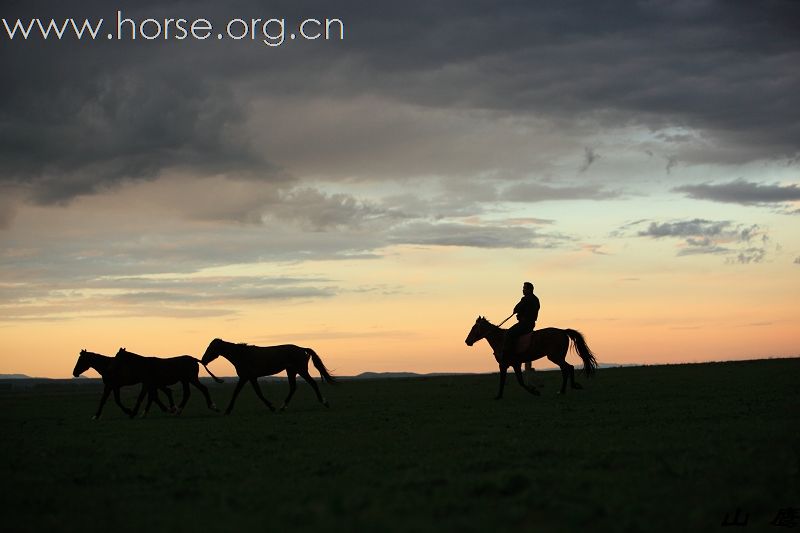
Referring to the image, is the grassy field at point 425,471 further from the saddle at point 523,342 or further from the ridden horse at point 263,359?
the saddle at point 523,342

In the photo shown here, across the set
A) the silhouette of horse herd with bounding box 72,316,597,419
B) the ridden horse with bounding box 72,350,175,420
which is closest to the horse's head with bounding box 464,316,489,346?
the silhouette of horse herd with bounding box 72,316,597,419

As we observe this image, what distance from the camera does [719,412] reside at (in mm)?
19094

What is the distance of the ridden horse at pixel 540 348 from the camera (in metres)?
26.1

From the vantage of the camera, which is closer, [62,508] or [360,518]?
[360,518]

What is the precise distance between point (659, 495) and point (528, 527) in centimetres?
219

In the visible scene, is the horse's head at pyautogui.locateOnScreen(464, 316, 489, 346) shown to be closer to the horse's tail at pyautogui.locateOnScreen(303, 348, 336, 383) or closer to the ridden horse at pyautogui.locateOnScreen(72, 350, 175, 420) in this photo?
the horse's tail at pyautogui.locateOnScreen(303, 348, 336, 383)

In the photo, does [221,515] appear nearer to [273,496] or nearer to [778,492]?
[273,496]

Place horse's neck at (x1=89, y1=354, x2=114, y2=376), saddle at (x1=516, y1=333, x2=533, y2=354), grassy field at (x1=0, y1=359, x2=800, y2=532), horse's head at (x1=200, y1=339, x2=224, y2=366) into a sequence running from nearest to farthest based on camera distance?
grassy field at (x1=0, y1=359, x2=800, y2=532) < horse's head at (x1=200, y1=339, x2=224, y2=366) < horse's neck at (x1=89, y1=354, x2=114, y2=376) < saddle at (x1=516, y1=333, x2=533, y2=354)

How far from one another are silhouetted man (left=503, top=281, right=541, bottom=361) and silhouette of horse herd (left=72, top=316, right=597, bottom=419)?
0.20 meters

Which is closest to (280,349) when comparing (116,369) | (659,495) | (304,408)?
(304,408)

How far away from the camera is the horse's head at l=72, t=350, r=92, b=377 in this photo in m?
25.9

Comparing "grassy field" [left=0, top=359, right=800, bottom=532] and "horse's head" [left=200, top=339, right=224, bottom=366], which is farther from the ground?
"horse's head" [left=200, top=339, right=224, bottom=366]

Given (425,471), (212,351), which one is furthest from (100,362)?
(425,471)

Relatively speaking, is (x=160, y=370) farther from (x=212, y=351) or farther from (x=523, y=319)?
(x=523, y=319)
